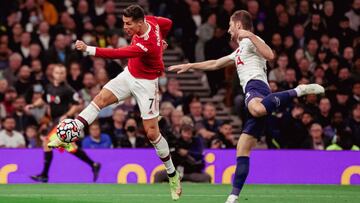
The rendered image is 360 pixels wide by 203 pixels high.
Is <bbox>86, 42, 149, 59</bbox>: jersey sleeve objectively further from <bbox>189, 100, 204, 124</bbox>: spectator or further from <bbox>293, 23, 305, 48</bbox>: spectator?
<bbox>293, 23, 305, 48</bbox>: spectator

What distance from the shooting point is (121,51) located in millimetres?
13672

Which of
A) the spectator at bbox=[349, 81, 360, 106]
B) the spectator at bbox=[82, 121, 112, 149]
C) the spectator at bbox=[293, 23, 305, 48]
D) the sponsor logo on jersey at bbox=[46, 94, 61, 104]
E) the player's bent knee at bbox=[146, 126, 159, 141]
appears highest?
the spectator at bbox=[293, 23, 305, 48]

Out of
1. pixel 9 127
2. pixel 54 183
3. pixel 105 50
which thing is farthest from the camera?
pixel 9 127

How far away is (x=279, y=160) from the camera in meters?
20.1

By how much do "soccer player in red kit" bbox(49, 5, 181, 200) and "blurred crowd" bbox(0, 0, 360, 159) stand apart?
4945 millimetres

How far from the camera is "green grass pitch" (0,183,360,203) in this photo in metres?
14.2

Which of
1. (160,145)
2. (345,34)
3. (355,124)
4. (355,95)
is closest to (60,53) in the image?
(355,124)

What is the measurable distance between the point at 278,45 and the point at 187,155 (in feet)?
18.6

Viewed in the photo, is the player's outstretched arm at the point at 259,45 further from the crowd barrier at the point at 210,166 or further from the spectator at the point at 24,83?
the spectator at the point at 24,83

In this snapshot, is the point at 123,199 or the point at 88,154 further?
the point at 88,154

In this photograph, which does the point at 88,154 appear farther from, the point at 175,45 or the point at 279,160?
the point at 175,45

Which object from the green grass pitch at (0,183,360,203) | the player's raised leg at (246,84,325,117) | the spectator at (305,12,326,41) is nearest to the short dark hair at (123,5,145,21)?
the player's raised leg at (246,84,325,117)

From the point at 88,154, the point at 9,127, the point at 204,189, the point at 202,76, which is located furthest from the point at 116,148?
the point at 202,76

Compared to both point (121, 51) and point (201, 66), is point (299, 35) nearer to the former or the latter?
point (201, 66)
